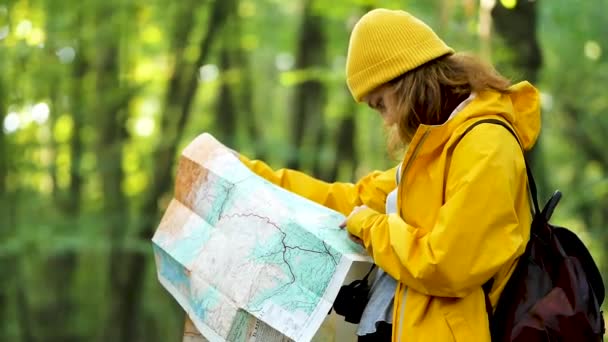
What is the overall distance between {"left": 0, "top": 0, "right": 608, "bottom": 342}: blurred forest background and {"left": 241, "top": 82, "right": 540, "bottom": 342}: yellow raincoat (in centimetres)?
485

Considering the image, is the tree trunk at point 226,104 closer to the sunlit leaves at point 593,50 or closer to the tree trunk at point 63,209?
the tree trunk at point 63,209

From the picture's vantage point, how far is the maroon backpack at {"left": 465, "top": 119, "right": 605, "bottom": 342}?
228 cm

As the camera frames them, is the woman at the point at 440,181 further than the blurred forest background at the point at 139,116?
No

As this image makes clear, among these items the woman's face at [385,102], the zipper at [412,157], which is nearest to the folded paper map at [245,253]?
the zipper at [412,157]

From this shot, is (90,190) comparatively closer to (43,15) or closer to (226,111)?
(226,111)

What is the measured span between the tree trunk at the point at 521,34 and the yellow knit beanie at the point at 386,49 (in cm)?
269

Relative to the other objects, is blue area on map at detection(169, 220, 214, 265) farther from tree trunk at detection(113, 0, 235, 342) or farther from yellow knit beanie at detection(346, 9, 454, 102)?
tree trunk at detection(113, 0, 235, 342)

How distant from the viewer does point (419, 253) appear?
2330mm

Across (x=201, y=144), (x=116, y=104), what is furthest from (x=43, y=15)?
(x=201, y=144)

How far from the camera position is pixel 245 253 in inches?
108

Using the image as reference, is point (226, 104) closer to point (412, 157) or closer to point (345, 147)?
point (345, 147)

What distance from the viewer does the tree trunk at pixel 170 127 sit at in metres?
9.61

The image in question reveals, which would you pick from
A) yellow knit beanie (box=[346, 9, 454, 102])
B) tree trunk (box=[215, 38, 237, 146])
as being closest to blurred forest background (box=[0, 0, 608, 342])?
tree trunk (box=[215, 38, 237, 146])

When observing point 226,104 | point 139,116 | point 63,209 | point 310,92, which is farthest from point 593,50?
point 139,116
